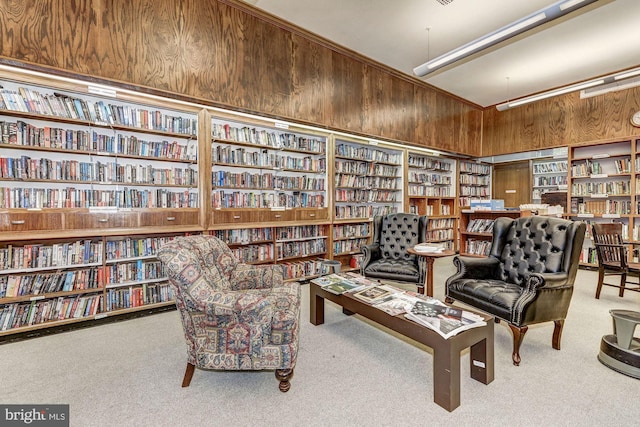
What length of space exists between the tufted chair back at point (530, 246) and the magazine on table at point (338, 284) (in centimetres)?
147

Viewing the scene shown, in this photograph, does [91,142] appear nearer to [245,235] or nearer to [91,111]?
[91,111]

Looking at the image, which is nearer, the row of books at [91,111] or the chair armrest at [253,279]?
the chair armrest at [253,279]

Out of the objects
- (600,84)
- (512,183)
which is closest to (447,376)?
(600,84)

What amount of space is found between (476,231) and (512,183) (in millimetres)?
2246

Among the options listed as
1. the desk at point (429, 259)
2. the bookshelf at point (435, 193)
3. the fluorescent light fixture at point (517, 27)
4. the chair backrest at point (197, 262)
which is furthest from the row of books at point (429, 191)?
the chair backrest at point (197, 262)

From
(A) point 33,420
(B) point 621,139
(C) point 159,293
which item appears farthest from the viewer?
(B) point 621,139

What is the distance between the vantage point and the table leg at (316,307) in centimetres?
283

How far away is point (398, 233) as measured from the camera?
4.01 m

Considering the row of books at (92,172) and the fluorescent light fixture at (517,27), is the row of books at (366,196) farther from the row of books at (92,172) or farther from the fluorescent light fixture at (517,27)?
the row of books at (92,172)

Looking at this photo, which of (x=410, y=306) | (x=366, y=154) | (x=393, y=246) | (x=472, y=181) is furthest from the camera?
(x=472, y=181)

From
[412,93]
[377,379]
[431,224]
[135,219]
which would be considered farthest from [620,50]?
[135,219]

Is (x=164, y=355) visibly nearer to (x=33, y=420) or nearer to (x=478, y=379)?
(x=33, y=420)

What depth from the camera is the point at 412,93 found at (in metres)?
5.60

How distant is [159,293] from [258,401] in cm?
204
